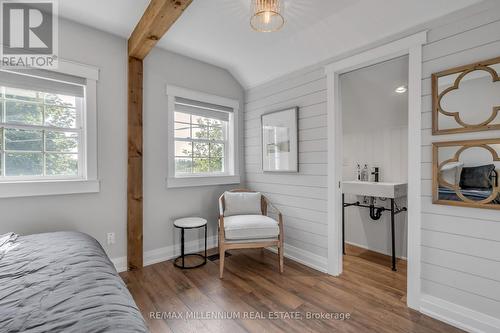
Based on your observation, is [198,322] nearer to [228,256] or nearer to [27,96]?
[228,256]

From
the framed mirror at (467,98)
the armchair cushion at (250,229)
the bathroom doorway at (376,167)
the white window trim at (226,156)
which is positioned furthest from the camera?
the white window trim at (226,156)

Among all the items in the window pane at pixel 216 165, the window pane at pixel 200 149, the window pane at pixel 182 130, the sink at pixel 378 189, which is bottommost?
the sink at pixel 378 189

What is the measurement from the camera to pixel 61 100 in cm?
239

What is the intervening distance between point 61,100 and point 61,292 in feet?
6.75

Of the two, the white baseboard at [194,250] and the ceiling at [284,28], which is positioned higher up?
the ceiling at [284,28]

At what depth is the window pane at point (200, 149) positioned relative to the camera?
130 inches

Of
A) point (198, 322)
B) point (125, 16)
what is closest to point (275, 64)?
point (125, 16)

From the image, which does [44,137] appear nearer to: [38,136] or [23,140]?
[38,136]

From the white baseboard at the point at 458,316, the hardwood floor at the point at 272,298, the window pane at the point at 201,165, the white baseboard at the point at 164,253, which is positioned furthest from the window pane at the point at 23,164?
the white baseboard at the point at 458,316

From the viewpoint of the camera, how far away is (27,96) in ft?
7.31

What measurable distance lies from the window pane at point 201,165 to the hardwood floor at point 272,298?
1.23 metres

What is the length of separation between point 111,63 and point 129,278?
7.29ft

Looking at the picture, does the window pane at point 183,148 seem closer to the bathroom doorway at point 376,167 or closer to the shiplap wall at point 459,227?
the bathroom doorway at point 376,167

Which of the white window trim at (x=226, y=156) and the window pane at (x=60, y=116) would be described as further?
the white window trim at (x=226, y=156)
